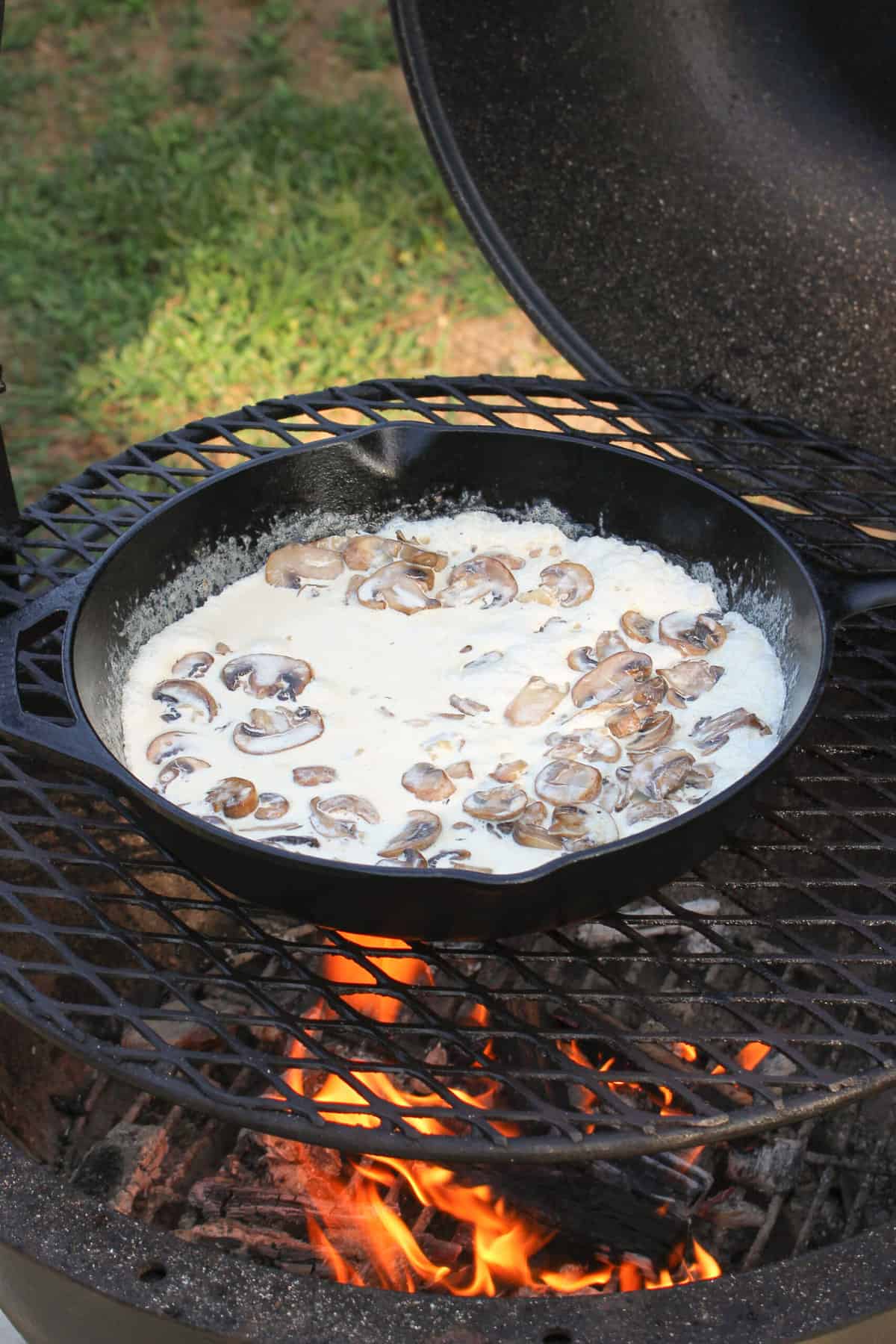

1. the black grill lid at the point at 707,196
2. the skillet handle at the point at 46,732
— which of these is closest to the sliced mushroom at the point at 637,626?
the skillet handle at the point at 46,732

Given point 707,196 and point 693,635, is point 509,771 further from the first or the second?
point 707,196

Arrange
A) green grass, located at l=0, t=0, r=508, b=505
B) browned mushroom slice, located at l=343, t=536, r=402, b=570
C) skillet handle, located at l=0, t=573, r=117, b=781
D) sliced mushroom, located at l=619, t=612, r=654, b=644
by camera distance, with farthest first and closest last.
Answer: green grass, located at l=0, t=0, r=508, b=505 → browned mushroom slice, located at l=343, t=536, r=402, b=570 → sliced mushroom, located at l=619, t=612, r=654, b=644 → skillet handle, located at l=0, t=573, r=117, b=781

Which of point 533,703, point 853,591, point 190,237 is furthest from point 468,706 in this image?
point 190,237

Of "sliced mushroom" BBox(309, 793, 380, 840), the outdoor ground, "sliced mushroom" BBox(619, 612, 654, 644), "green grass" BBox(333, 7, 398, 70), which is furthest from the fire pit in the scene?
"green grass" BBox(333, 7, 398, 70)

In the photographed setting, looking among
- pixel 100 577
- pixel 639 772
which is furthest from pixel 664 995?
pixel 100 577

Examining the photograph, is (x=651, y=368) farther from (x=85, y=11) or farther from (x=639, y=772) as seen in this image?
(x=85, y=11)

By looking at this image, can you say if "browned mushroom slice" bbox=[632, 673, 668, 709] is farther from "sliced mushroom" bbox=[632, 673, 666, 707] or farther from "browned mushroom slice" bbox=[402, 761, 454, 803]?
"browned mushroom slice" bbox=[402, 761, 454, 803]

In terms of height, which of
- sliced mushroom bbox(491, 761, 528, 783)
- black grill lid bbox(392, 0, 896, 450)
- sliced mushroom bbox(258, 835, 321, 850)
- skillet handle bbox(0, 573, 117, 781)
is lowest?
sliced mushroom bbox(258, 835, 321, 850)
